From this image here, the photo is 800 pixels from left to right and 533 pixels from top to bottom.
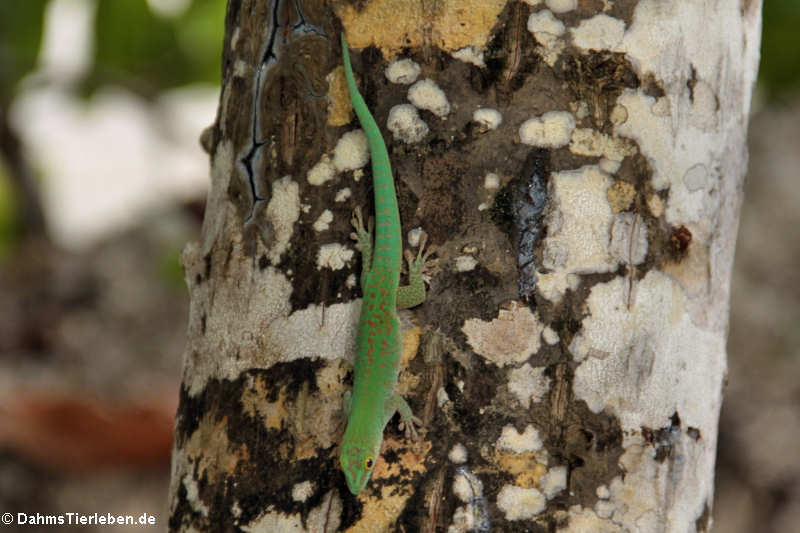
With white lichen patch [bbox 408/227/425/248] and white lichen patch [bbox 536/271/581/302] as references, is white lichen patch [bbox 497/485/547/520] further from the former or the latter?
white lichen patch [bbox 408/227/425/248]

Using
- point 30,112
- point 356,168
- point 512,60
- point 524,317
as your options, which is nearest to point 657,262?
point 524,317

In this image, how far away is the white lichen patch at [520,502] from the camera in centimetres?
161

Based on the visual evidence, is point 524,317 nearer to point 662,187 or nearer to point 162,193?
point 662,187

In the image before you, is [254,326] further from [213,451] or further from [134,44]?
[134,44]

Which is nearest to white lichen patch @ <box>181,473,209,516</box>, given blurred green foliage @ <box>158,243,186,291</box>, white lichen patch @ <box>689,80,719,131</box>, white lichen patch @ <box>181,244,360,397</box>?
white lichen patch @ <box>181,244,360,397</box>

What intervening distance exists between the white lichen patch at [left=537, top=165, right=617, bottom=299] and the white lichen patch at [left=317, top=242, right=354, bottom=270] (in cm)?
42

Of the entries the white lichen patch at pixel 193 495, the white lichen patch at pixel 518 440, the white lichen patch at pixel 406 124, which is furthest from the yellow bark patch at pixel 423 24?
the white lichen patch at pixel 193 495

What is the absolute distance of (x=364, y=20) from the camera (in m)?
1.78

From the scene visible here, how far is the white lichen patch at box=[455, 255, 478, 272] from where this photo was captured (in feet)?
5.47

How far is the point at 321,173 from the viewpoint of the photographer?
177 cm

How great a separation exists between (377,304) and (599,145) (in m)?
0.59

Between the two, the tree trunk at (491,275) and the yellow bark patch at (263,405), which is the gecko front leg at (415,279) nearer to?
the tree trunk at (491,275)

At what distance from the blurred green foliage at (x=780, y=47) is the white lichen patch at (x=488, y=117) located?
329 cm

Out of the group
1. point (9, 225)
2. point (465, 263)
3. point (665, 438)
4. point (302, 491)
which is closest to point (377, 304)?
point (465, 263)
